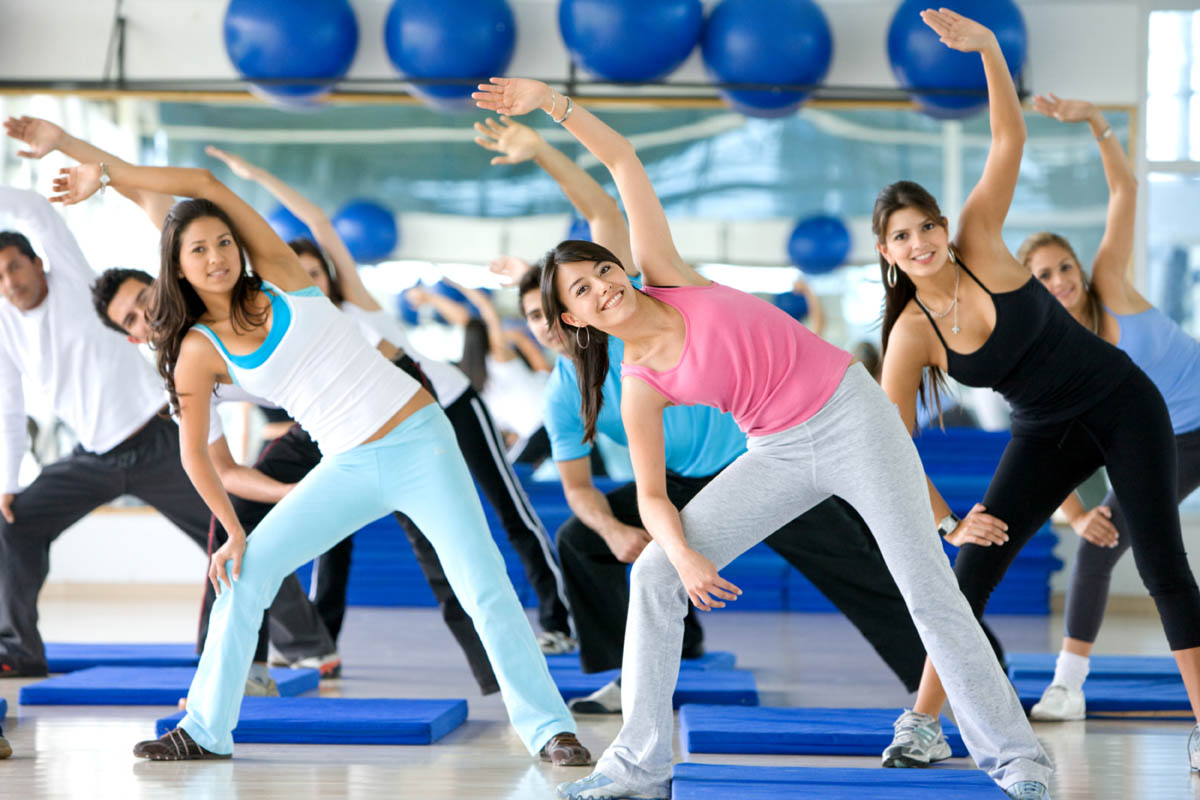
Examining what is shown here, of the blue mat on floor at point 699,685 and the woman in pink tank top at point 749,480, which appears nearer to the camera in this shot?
the woman in pink tank top at point 749,480

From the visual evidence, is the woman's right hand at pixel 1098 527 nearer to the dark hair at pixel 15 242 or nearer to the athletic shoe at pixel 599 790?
the athletic shoe at pixel 599 790

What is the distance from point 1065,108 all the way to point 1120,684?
1.73 meters

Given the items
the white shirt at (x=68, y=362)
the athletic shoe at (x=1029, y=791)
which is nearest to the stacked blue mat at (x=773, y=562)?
the white shirt at (x=68, y=362)

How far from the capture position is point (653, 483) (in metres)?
2.33

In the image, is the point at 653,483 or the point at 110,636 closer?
the point at 653,483

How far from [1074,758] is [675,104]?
4341 mm

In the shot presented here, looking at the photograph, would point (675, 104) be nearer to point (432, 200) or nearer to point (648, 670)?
point (432, 200)

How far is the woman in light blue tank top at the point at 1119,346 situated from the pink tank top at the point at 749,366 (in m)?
1.34

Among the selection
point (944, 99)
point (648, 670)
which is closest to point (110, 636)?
point (648, 670)

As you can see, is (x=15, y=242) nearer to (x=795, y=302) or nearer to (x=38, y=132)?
(x=38, y=132)

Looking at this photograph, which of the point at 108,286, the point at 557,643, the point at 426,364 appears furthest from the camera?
the point at 557,643

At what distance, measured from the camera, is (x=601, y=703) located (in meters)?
3.36

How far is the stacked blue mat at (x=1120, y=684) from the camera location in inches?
132

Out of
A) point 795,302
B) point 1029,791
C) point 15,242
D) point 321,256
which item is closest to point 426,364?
point 321,256
